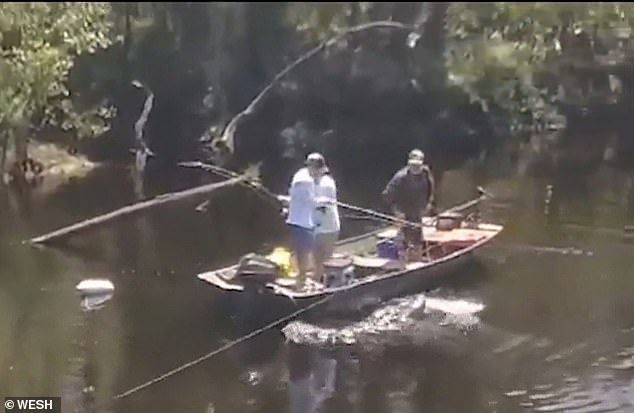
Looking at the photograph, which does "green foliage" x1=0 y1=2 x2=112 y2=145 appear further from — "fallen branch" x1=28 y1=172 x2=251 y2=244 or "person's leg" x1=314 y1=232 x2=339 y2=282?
"person's leg" x1=314 y1=232 x2=339 y2=282

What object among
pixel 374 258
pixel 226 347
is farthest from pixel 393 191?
pixel 226 347

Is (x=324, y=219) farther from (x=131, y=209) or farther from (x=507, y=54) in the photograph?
(x=507, y=54)

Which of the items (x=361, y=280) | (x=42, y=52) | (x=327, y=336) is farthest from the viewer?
(x=42, y=52)

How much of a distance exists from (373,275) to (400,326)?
914 mm

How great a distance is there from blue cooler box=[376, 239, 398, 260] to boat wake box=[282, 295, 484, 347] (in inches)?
30.3

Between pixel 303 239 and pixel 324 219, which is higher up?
pixel 324 219

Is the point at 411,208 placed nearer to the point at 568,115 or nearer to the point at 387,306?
the point at 387,306

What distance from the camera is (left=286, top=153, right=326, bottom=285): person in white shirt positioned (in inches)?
563

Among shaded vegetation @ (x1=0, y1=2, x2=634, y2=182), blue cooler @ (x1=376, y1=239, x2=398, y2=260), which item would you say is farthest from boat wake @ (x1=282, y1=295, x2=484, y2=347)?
shaded vegetation @ (x1=0, y1=2, x2=634, y2=182)

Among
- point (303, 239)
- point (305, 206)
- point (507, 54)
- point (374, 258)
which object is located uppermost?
point (507, 54)

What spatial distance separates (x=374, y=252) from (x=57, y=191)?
11999 millimetres

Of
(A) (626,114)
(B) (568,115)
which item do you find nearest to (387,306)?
(A) (626,114)
